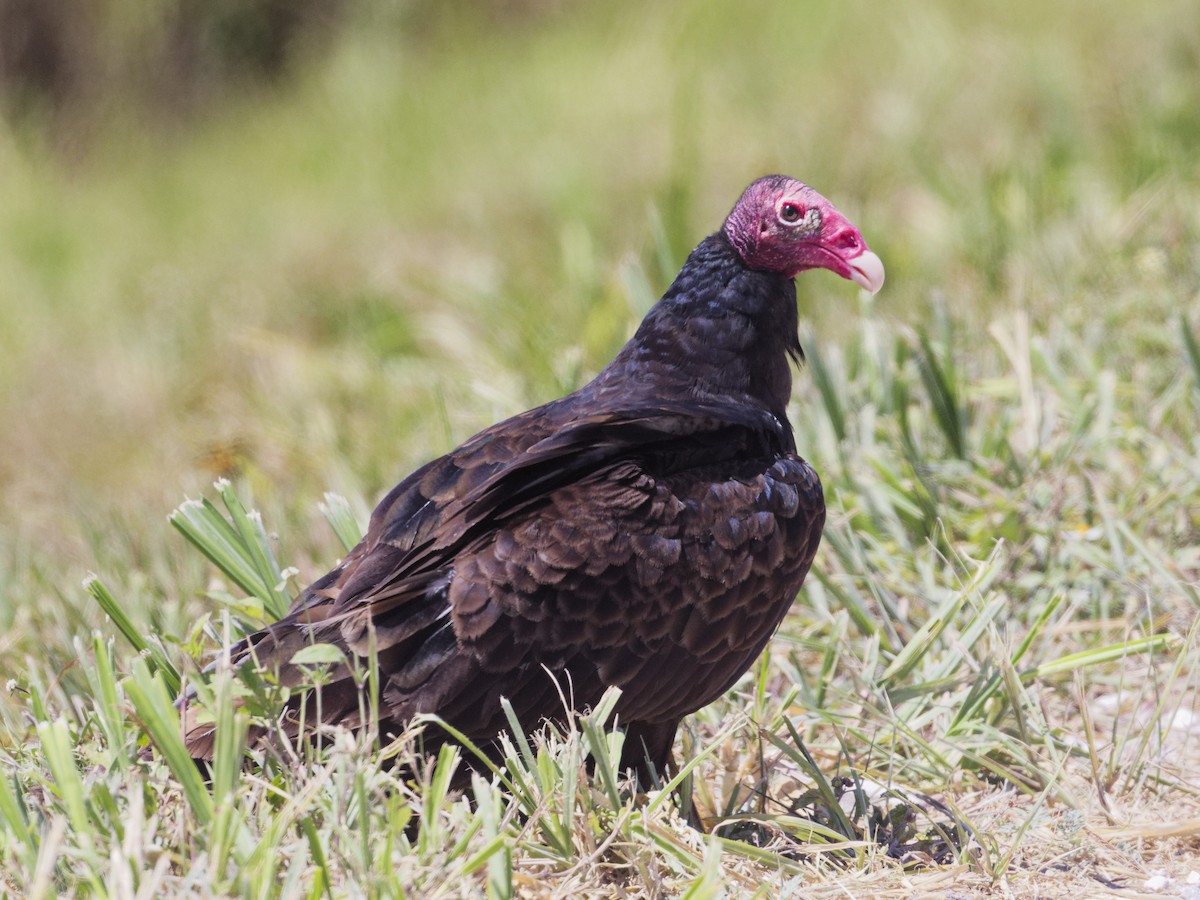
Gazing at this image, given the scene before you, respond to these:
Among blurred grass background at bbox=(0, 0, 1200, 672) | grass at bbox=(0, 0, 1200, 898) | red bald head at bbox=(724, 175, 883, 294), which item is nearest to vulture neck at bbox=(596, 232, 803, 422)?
red bald head at bbox=(724, 175, 883, 294)

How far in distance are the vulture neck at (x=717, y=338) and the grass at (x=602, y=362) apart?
1.77 ft

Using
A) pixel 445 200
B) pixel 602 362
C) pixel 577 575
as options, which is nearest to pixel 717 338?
pixel 577 575

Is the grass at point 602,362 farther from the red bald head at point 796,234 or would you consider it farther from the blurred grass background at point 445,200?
the red bald head at point 796,234

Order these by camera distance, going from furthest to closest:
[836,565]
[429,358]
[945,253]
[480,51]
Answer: [480,51], [429,358], [945,253], [836,565]

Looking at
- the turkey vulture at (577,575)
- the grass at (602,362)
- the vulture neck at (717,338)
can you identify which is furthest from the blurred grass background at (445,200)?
the turkey vulture at (577,575)

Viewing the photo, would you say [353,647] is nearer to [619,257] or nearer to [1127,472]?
[1127,472]

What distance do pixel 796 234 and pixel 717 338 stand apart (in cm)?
29

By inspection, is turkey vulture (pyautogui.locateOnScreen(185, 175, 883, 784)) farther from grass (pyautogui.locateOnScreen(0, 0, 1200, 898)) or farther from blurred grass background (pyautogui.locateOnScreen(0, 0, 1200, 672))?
blurred grass background (pyautogui.locateOnScreen(0, 0, 1200, 672))

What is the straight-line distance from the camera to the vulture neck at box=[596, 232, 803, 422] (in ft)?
9.49

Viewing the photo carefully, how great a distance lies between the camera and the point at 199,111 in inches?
465

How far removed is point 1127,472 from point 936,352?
592 millimetres

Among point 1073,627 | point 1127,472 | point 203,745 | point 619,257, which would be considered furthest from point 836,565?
point 619,257

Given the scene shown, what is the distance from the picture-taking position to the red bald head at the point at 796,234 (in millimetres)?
2930

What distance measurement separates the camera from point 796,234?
2.93m
